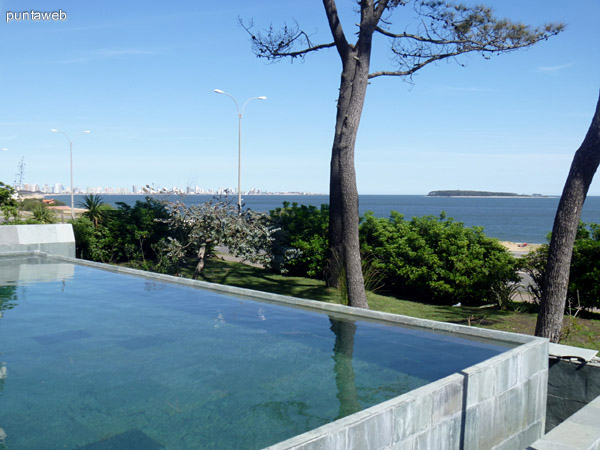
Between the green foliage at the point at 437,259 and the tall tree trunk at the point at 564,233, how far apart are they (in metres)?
3.82

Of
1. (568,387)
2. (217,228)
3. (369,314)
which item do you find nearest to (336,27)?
(217,228)

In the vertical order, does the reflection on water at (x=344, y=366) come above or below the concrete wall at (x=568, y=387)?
above

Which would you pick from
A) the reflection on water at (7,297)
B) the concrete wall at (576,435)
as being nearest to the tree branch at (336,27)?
the reflection on water at (7,297)

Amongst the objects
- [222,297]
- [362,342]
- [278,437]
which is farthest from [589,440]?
[222,297]

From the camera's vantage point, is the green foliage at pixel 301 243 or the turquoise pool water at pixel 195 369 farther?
the green foliage at pixel 301 243

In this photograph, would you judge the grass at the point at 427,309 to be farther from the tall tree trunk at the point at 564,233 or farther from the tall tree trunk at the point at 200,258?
the tall tree trunk at the point at 200,258

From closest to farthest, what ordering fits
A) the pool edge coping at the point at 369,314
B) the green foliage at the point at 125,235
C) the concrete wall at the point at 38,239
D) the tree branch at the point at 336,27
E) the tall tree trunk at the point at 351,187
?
1. the pool edge coping at the point at 369,314
2. the tall tree trunk at the point at 351,187
3. the tree branch at the point at 336,27
4. the concrete wall at the point at 38,239
5. the green foliage at the point at 125,235

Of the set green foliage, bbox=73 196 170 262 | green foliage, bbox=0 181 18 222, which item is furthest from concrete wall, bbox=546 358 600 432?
green foliage, bbox=0 181 18 222

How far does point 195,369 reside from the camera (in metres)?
5.31

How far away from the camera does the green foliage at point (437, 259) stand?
11.7 metres

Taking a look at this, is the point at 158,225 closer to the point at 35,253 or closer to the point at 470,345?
the point at 35,253

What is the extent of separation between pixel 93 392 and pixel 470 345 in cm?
381

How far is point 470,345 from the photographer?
5691mm

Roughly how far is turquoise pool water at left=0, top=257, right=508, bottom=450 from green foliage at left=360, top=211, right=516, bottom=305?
5.55 m
